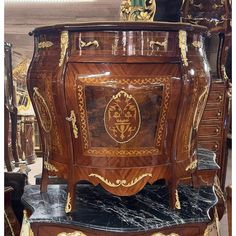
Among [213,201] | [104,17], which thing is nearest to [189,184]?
[213,201]

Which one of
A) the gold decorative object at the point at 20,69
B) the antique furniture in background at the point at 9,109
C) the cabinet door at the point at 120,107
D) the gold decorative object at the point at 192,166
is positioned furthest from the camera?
the gold decorative object at the point at 20,69

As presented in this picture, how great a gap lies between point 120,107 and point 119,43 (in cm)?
22

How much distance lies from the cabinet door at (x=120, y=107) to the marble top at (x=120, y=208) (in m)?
0.20

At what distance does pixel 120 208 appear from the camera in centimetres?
148

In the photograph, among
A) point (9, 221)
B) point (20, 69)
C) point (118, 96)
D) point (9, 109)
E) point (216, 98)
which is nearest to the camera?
point (118, 96)

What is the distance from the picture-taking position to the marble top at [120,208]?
4.37 feet

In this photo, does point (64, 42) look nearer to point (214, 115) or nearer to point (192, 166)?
point (192, 166)

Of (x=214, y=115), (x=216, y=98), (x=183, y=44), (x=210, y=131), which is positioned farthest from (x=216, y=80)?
(x=183, y=44)

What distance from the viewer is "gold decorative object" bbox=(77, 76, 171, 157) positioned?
130 centimetres

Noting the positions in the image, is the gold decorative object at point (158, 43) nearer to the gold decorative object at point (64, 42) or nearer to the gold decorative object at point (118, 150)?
the gold decorative object at point (118, 150)

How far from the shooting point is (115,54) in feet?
4.28

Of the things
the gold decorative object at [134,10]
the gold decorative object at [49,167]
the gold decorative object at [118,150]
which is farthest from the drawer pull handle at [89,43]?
the gold decorative object at [49,167]
